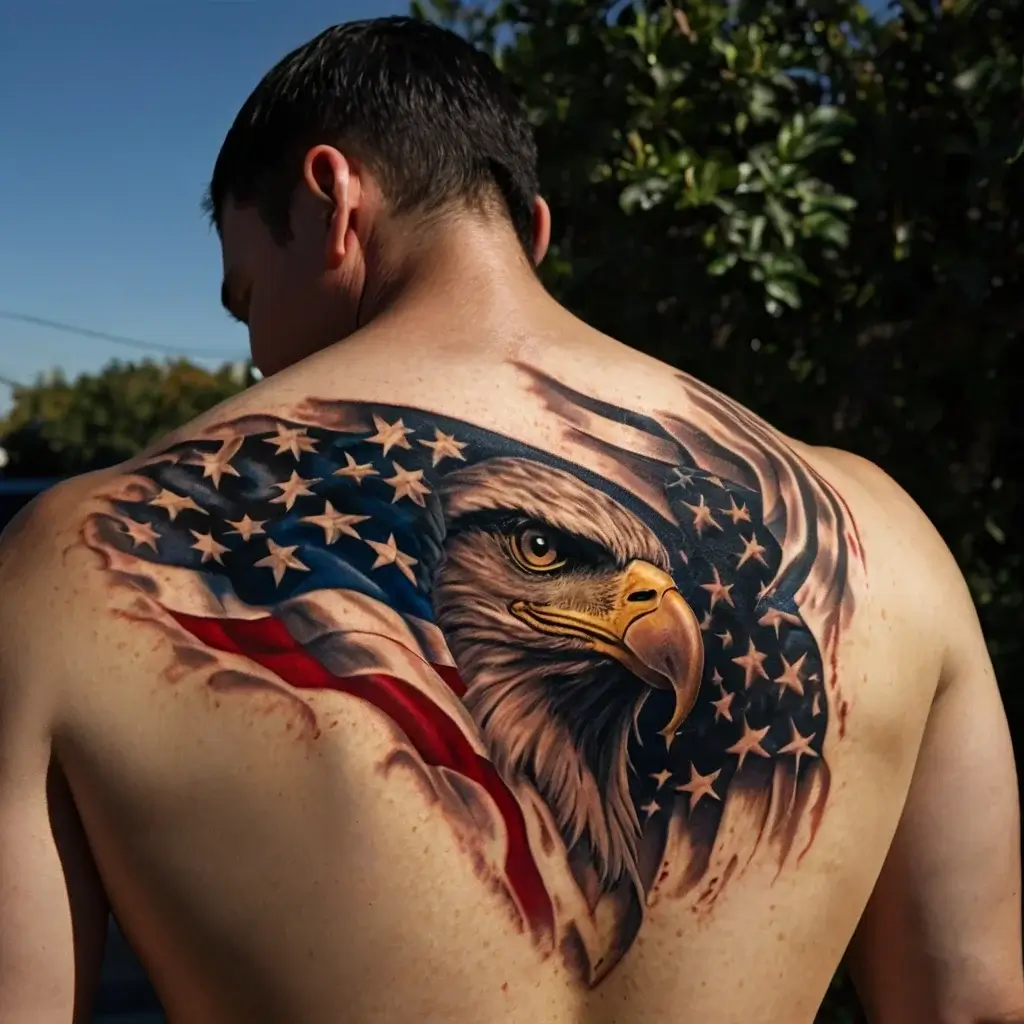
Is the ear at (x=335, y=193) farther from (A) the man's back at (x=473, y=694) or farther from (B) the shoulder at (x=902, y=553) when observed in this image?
(B) the shoulder at (x=902, y=553)

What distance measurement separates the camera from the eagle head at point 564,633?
113 cm

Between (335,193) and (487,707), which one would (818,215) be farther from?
(487,707)

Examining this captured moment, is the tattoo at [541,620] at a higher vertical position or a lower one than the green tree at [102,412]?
higher

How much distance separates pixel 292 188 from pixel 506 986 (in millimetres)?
1010

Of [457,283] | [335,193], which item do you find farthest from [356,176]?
[457,283]

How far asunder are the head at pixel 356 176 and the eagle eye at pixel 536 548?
1.41 feet

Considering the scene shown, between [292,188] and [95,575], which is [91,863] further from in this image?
[292,188]

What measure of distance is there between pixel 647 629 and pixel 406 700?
0.82 feet

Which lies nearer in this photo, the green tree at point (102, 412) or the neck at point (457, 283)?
the neck at point (457, 283)

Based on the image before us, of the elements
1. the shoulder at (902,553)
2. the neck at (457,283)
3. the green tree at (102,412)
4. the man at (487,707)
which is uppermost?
the neck at (457,283)

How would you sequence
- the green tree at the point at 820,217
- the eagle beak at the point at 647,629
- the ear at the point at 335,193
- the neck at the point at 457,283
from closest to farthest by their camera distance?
the eagle beak at the point at 647,629, the neck at the point at 457,283, the ear at the point at 335,193, the green tree at the point at 820,217

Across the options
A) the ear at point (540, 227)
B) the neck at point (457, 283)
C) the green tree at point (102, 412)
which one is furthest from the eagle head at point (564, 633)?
the green tree at point (102, 412)

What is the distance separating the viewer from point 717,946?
119 centimetres

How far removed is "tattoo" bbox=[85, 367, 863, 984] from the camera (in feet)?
3.64
